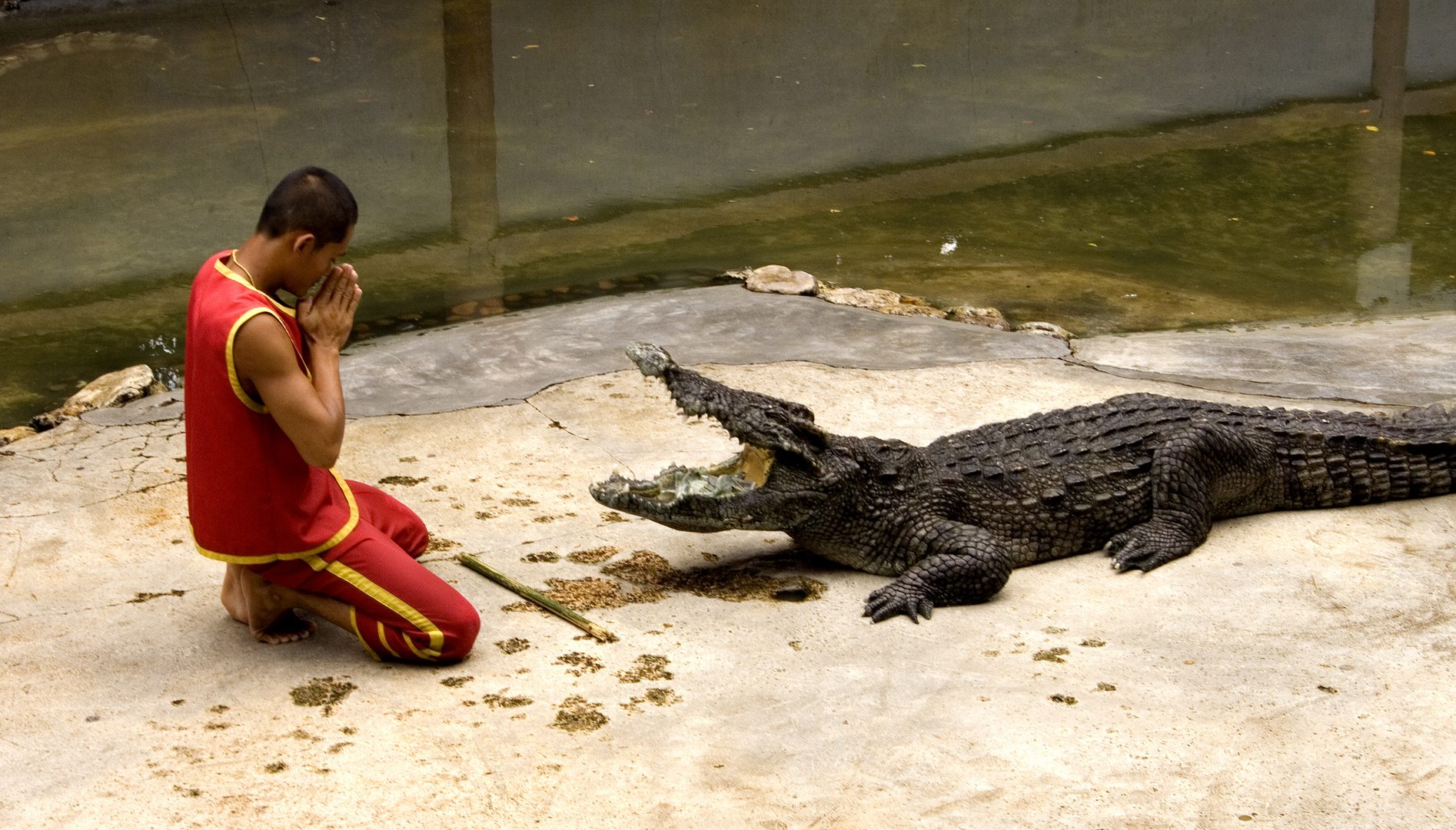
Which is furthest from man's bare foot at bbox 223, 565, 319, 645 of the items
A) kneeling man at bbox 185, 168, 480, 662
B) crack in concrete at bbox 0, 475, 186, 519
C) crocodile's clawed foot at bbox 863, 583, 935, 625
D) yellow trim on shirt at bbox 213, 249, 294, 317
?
crocodile's clawed foot at bbox 863, 583, 935, 625

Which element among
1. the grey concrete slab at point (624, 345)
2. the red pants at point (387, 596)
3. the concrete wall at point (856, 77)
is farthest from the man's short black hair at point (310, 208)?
the concrete wall at point (856, 77)

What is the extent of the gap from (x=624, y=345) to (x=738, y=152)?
4.73 meters

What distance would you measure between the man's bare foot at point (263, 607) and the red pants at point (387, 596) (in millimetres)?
37

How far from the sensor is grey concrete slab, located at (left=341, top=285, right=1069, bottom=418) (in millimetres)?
5848

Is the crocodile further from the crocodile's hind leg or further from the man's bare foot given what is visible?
the man's bare foot

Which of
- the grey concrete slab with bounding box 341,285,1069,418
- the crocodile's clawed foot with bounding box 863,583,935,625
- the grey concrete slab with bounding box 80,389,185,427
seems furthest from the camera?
the grey concrete slab with bounding box 341,285,1069,418

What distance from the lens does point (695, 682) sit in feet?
11.9

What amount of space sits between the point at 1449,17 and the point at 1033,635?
42.7 ft

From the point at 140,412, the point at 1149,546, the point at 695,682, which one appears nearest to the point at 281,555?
the point at 695,682

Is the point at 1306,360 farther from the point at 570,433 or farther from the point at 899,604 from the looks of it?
the point at 570,433

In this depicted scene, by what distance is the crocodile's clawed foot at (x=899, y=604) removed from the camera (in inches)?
158

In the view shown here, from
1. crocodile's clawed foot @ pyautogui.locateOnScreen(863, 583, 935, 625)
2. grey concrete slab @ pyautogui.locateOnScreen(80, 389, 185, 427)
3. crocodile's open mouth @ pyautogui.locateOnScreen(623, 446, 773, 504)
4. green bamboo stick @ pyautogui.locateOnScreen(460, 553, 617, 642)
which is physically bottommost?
crocodile's clawed foot @ pyautogui.locateOnScreen(863, 583, 935, 625)

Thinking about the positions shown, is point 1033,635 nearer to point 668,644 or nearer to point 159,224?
point 668,644

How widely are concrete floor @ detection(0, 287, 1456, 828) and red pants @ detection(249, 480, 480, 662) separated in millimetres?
79
